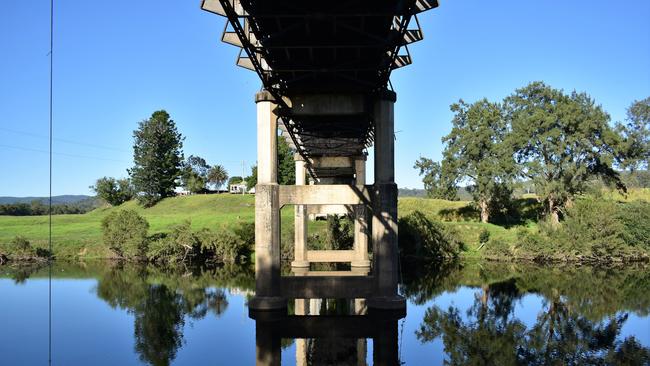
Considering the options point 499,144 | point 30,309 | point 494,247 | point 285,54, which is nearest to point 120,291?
point 30,309

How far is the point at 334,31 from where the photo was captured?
1739cm

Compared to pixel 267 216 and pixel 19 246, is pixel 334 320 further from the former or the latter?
pixel 19 246

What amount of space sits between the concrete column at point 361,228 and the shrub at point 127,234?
2185 centimetres

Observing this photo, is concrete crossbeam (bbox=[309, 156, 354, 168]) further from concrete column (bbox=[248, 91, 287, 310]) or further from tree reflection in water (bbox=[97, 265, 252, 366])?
concrete column (bbox=[248, 91, 287, 310])

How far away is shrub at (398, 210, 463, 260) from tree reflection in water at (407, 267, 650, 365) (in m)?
15.8

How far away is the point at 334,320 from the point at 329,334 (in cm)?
→ 327

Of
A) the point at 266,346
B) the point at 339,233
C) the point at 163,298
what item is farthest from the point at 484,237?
the point at 266,346

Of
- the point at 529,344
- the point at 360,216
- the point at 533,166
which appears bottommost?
the point at 529,344

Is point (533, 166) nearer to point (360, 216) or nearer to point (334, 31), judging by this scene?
point (360, 216)

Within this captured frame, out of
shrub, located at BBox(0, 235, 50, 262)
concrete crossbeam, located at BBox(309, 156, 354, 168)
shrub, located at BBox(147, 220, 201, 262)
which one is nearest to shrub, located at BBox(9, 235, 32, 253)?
shrub, located at BBox(0, 235, 50, 262)

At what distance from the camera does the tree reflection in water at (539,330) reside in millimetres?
17719

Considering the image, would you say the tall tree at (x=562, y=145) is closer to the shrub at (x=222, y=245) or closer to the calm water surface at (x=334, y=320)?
the calm water surface at (x=334, y=320)

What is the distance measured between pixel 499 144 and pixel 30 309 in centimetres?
4426

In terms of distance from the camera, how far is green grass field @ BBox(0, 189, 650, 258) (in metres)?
54.9
